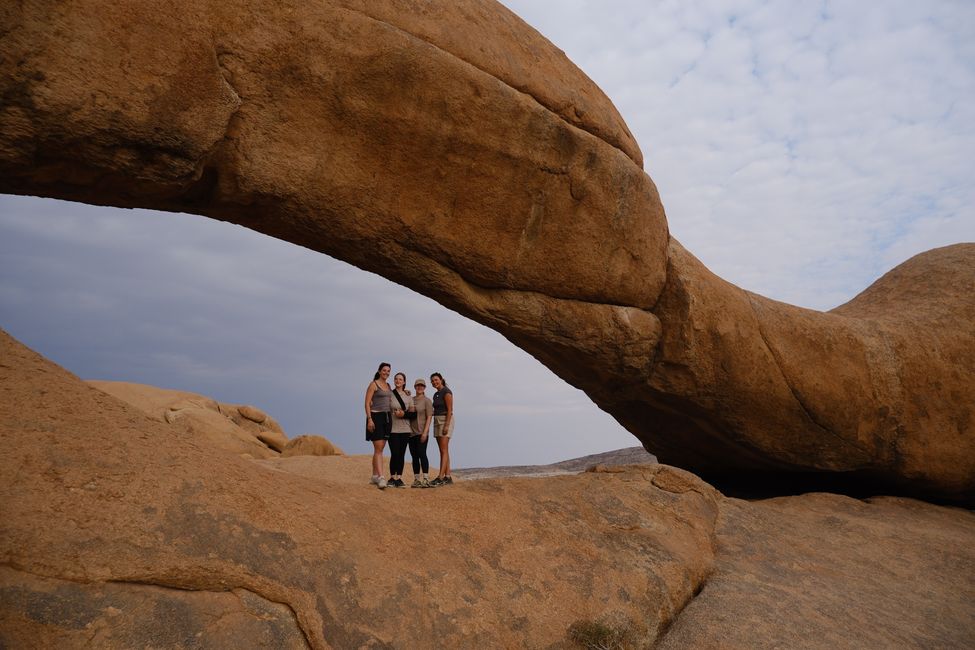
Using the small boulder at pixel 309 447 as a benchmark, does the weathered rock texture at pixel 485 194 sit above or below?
above

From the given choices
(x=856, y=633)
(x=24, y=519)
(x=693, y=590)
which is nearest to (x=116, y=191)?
(x=24, y=519)

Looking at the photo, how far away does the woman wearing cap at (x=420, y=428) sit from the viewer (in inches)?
299

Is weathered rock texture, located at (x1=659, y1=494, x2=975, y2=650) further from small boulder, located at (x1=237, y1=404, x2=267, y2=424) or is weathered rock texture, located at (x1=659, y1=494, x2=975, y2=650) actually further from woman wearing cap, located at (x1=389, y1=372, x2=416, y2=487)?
small boulder, located at (x1=237, y1=404, x2=267, y2=424)

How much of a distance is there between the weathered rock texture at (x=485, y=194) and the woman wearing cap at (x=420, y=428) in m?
1.30

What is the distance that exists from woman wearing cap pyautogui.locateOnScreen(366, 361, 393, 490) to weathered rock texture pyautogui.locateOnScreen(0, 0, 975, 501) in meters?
1.21

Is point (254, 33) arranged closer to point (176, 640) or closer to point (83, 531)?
point (83, 531)

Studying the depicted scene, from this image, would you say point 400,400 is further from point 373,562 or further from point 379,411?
point 373,562

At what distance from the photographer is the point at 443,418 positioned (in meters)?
7.73

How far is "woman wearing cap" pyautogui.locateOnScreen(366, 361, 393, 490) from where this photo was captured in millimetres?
7152

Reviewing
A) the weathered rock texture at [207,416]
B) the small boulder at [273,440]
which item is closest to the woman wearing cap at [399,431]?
the weathered rock texture at [207,416]

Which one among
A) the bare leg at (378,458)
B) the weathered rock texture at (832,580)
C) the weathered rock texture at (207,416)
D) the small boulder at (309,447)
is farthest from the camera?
the small boulder at (309,447)

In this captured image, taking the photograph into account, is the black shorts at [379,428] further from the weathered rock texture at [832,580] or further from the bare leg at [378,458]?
the weathered rock texture at [832,580]

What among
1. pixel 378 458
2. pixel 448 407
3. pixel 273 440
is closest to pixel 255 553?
pixel 378 458

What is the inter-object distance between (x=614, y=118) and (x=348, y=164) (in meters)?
3.15
